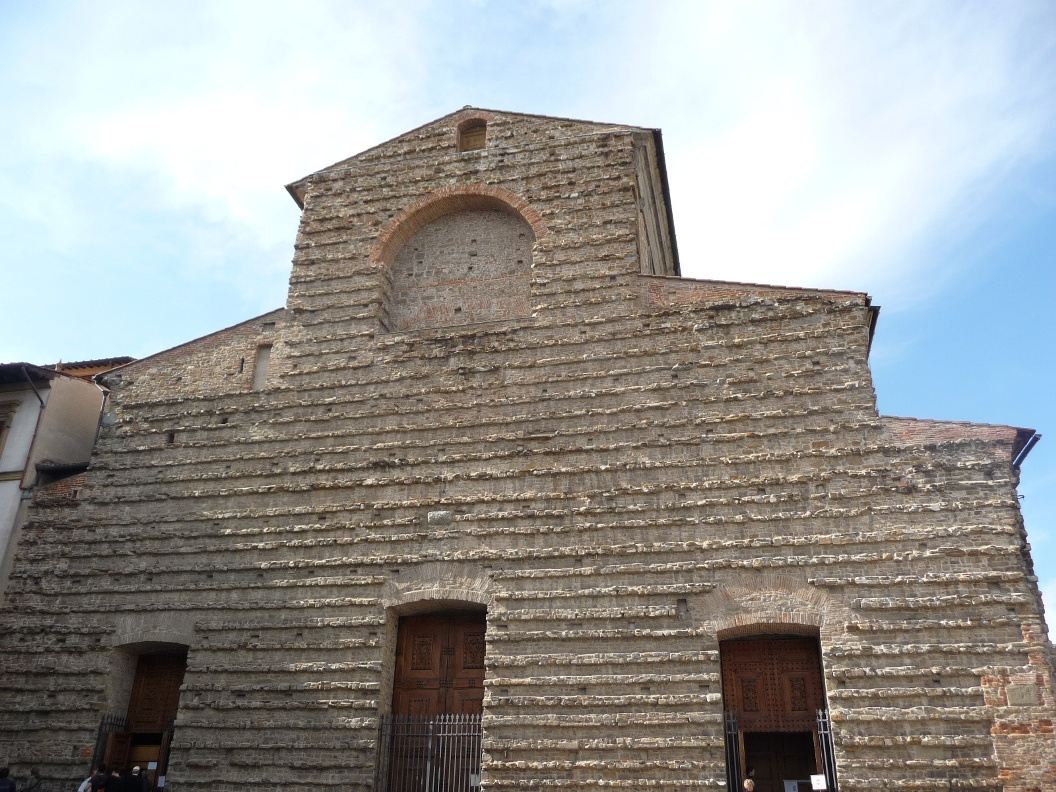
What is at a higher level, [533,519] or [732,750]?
[533,519]

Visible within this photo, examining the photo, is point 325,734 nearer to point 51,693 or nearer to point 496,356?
point 51,693

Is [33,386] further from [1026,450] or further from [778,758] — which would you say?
[1026,450]

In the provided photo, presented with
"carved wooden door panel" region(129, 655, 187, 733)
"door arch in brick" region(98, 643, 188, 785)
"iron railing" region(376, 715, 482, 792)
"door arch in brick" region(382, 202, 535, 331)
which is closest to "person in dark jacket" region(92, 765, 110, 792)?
"door arch in brick" region(98, 643, 188, 785)

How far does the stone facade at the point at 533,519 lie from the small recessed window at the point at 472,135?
0.33 metres

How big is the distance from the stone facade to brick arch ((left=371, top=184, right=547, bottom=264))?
43mm

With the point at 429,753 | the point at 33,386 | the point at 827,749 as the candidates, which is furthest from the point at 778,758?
the point at 33,386

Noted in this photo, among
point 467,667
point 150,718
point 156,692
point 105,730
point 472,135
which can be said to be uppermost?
point 472,135

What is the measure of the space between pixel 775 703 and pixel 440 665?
3220mm

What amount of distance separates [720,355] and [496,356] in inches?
95.8

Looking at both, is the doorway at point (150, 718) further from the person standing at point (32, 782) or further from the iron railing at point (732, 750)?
the iron railing at point (732, 750)

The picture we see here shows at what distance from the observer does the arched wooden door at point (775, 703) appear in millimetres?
8344

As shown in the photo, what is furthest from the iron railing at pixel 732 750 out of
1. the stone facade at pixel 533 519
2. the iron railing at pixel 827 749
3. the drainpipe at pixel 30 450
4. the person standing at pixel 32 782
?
the drainpipe at pixel 30 450

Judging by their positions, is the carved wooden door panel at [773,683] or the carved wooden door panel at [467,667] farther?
the carved wooden door panel at [467,667]

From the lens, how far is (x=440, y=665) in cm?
934
